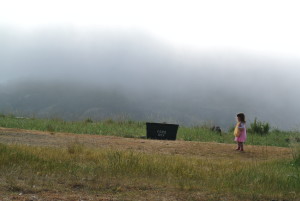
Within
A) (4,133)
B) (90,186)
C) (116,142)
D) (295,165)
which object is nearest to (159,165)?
(90,186)

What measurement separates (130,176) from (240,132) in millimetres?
8292

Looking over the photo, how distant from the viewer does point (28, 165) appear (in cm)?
865

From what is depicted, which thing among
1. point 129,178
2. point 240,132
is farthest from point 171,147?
point 129,178

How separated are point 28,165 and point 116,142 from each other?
7594 millimetres

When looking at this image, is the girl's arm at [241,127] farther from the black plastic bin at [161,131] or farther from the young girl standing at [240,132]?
the black plastic bin at [161,131]

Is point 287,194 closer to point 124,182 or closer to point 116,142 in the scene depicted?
point 124,182

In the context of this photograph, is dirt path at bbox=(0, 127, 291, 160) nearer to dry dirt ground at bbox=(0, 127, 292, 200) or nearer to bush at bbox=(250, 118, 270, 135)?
dry dirt ground at bbox=(0, 127, 292, 200)

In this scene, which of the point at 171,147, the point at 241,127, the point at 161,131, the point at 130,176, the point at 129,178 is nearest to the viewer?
the point at 129,178

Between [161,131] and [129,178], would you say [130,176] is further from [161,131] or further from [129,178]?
[161,131]

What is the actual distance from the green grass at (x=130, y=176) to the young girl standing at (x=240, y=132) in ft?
16.7

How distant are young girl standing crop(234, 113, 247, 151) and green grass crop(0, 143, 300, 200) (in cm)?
508

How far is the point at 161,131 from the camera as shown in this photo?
63.1ft

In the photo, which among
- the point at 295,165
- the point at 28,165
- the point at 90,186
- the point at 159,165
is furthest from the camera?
the point at 295,165

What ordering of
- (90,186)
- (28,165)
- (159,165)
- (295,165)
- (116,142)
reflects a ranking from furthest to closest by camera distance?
(116,142) < (295,165) < (159,165) < (28,165) < (90,186)
